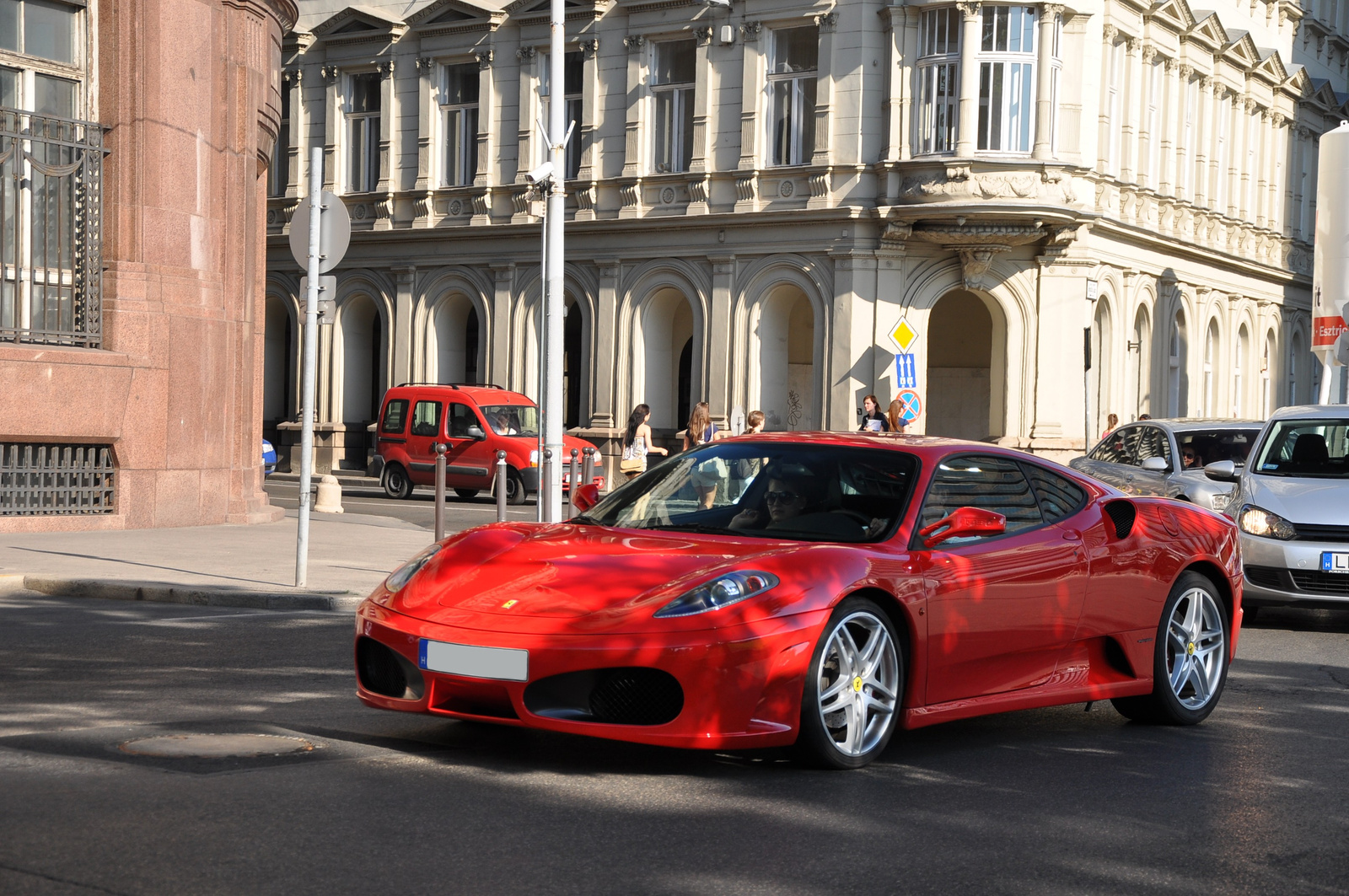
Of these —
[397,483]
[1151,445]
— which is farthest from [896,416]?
[1151,445]

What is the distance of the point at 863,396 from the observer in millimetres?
33594

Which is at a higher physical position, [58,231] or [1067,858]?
[58,231]

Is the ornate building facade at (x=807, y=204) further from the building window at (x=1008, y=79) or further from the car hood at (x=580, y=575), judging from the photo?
the car hood at (x=580, y=575)

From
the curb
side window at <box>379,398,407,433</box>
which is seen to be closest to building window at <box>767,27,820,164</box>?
side window at <box>379,398,407,433</box>

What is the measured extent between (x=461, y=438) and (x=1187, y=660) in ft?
74.6

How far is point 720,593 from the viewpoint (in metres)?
6.23

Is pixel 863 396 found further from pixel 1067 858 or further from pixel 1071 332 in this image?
pixel 1067 858

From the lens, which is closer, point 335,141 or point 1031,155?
point 1031,155

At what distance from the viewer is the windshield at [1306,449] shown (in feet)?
43.5

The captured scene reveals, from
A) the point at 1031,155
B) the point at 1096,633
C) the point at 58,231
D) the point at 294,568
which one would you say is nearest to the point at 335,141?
the point at 1031,155

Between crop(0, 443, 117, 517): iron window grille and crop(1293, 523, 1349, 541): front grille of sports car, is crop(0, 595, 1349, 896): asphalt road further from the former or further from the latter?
crop(0, 443, 117, 517): iron window grille

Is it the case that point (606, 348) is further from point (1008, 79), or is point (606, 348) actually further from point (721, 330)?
point (1008, 79)

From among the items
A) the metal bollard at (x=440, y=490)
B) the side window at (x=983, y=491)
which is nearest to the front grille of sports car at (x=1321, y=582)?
the side window at (x=983, y=491)

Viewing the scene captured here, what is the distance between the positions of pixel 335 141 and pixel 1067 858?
37.9 metres
